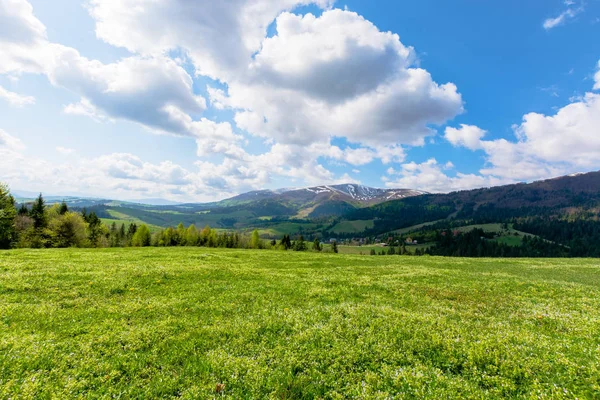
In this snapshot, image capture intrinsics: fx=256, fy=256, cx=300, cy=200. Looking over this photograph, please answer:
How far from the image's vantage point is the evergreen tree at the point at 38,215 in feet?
233

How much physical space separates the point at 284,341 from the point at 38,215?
94094mm

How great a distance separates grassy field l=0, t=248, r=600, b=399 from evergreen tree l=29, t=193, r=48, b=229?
71.9 metres

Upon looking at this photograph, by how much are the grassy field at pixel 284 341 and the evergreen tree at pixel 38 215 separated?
7190 cm

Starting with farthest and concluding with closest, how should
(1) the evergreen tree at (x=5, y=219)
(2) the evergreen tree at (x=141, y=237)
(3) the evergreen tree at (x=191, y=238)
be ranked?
(3) the evergreen tree at (x=191, y=238) < (2) the evergreen tree at (x=141, y=237) < (1) the evergreen tree at (x=5, y=219)

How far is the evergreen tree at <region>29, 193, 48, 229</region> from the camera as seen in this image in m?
71.1

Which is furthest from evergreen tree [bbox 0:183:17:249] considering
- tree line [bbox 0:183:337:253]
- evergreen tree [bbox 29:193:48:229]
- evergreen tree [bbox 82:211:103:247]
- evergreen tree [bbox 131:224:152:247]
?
evergreen tree [bbox 131:224:152:247]

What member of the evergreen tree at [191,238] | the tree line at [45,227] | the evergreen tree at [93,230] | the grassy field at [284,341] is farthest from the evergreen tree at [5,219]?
the evergreen tree at [191,238]

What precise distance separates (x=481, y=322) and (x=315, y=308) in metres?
9.16

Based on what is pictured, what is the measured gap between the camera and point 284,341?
1166 centimetres

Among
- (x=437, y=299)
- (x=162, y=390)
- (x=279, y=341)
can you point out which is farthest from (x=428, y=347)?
(x=162, y=390)

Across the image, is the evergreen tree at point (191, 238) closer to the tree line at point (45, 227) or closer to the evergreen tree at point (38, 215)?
the tree line at point (45, 227)

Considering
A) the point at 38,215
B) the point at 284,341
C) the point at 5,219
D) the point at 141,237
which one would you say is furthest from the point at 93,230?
the point at 284,341

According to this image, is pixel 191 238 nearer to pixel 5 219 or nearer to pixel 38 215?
pixel 38 215

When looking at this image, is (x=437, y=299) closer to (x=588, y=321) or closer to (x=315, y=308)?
(x=588, y=321)
